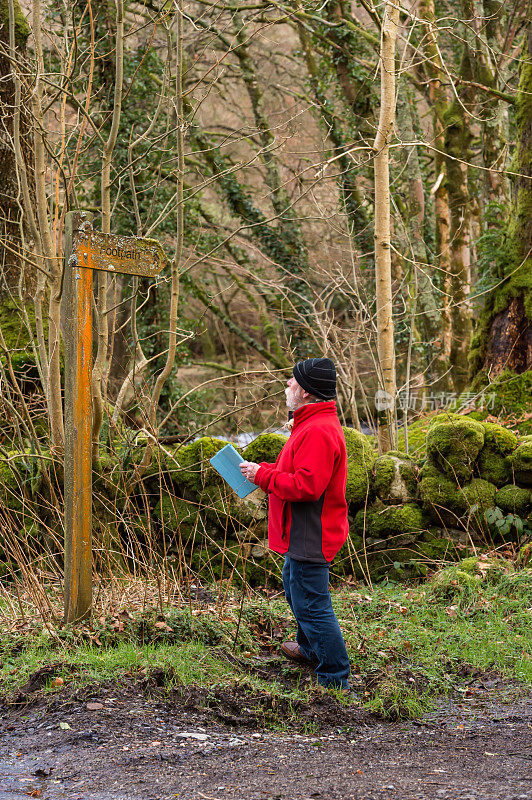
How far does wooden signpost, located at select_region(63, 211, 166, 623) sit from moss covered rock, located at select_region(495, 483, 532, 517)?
356cm

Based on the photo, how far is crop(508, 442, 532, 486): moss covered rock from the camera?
626 centimetres

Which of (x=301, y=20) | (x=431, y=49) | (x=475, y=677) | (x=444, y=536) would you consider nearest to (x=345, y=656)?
(x=475, y=677)

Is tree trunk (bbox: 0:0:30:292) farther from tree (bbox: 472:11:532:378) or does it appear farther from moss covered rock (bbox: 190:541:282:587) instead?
tree (bbox: 472:11:532:378)

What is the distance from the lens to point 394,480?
255 inches

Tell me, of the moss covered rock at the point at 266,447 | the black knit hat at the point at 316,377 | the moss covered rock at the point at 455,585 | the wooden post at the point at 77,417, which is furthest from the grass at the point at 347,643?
the black knit hat at the point at 316,377

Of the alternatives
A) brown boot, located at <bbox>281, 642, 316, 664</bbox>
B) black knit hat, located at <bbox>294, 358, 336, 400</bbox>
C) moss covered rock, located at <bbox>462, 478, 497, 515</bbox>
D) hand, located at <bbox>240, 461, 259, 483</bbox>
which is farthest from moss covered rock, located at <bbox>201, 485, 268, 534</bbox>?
black knit hat, located at <bbox>294, 358, 336, 400</bbox>

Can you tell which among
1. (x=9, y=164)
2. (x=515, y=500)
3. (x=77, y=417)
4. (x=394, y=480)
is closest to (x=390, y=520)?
(x=394, y=480)

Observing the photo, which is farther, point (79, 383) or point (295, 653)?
point (295, 653)

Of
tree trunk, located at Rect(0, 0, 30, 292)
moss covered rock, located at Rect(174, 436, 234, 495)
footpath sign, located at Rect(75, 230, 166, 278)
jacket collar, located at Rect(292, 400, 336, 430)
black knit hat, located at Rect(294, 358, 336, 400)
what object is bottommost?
moss covered rock, located at Rect(174, 436, 234, 495)

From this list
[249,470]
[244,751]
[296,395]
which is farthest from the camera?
[296,395]

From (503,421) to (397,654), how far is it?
367cm

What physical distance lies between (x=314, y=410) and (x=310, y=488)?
448mm

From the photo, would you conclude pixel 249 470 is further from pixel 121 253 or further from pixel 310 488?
pixel 121 253

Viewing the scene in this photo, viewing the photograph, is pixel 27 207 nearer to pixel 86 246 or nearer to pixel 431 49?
pixel 86 246
